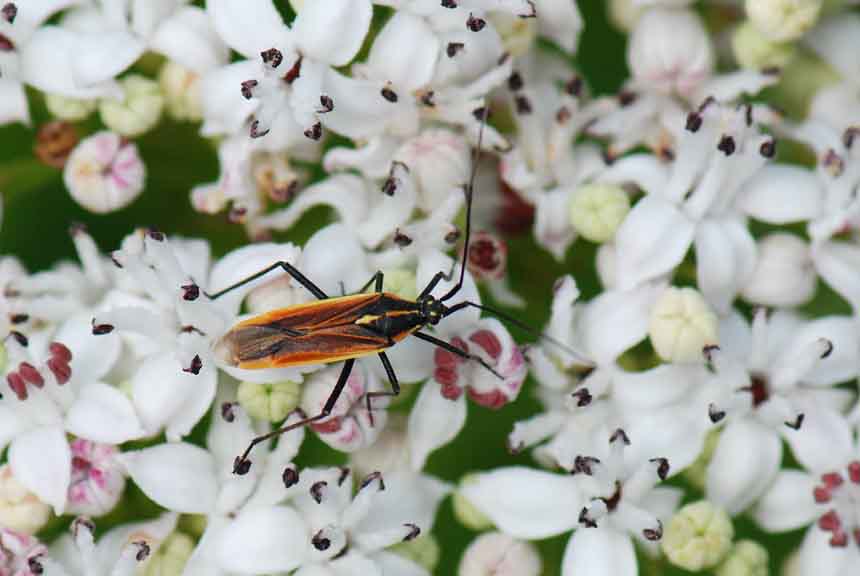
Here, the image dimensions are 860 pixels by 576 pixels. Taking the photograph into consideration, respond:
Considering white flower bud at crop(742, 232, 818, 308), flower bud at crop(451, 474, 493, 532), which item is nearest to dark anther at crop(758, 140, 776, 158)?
white flower bud at crop(742, 232, 818, 308)

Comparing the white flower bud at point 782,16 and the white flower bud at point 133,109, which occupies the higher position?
the white flower bud at point 782,16

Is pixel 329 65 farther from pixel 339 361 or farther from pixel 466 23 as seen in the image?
pixel 339 361

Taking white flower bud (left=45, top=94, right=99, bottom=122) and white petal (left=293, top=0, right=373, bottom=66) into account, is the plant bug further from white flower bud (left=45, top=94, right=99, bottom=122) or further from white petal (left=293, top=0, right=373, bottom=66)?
white flower bud (left=45, top=94, right=99, bottom=122)

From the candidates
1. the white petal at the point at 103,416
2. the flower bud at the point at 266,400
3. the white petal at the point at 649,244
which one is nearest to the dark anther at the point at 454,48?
the white petal at the point at 649,244

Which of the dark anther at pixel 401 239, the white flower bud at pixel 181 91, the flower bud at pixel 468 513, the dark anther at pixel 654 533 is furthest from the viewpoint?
the white flower bud at pixel 181 91

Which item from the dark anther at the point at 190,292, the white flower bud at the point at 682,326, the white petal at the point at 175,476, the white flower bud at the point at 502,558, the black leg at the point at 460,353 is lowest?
the white flower bud at the point at 502,558

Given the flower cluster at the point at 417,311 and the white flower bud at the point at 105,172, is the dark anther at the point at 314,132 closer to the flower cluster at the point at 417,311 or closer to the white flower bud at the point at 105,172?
the flower cluster at the point at 417,311

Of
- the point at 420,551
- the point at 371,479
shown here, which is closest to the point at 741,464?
the point at 420,551

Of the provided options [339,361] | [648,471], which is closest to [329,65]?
[339,361]
